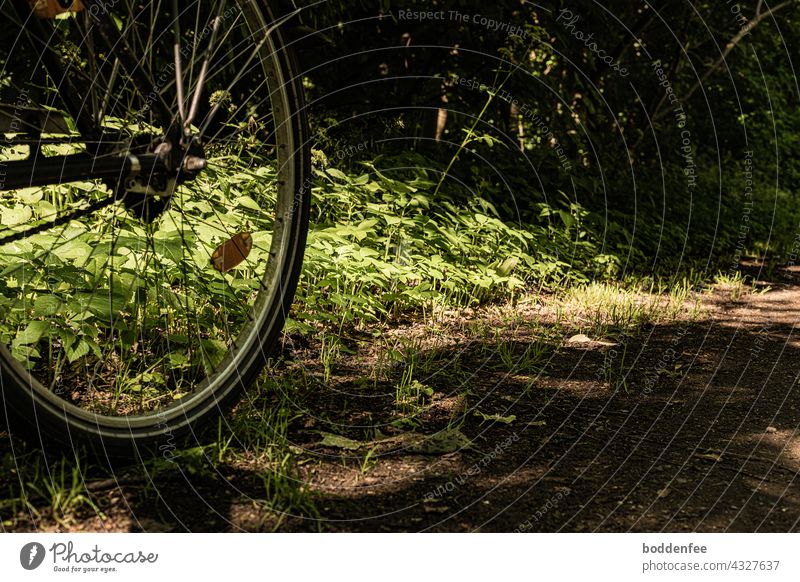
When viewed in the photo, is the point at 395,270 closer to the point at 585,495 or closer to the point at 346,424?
the point at 346,424

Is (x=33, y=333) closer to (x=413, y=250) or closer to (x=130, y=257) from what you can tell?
(x=130, y=257)

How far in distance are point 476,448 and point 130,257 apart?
1387 millimetres

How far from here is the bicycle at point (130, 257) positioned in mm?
1808

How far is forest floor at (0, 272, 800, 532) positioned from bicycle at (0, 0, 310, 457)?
163 mm

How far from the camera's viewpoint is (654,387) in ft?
9.63

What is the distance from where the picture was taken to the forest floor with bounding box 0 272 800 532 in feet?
5.92

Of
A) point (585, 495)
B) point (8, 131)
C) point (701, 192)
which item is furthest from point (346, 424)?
point (701, 192)

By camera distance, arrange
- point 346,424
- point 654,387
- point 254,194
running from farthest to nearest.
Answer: point 254,194 → point 654,387 → point 346,424

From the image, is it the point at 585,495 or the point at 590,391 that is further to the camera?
the point at 590,391

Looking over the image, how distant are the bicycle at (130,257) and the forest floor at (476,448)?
0.53ft

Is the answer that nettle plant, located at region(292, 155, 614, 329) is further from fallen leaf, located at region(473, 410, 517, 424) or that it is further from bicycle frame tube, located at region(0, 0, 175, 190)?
bicycle frame tube, located at region(0, 0, 175, 190)
